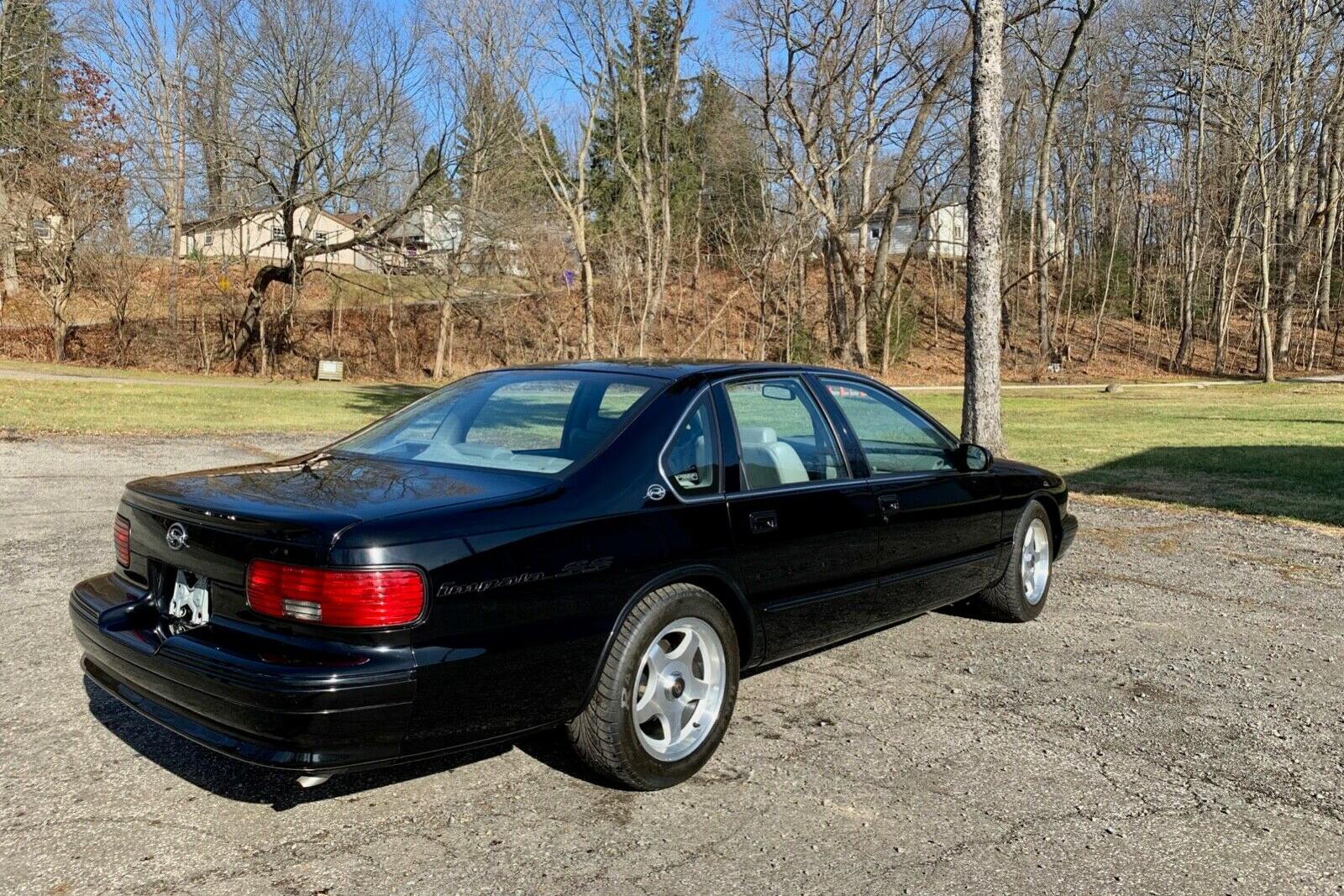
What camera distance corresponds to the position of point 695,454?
385cm

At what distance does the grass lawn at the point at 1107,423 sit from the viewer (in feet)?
37.9

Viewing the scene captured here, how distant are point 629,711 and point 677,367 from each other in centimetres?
154

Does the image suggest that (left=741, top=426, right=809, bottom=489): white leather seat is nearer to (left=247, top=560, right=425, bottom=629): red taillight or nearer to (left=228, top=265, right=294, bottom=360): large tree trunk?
(left=247, top=560, right=425, bottom=629): red taillight

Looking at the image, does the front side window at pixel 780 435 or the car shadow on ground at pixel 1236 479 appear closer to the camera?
the front side window at pixel 780 435

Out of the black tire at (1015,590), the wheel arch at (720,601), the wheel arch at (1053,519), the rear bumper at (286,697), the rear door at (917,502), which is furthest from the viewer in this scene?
the wheel arch at (1053,519)

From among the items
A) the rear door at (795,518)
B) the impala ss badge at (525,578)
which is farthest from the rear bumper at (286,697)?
the rear door at (795,518)

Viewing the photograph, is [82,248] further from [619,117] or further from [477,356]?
[619,117]

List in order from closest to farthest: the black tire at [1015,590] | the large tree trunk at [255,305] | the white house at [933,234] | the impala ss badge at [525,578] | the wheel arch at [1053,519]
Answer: the impala ss badge at [525,578] < the black tire at [1015,590] < the wheel arch at [1053,519] < the large tree trunk at [255,305] < the white house at [933,234]

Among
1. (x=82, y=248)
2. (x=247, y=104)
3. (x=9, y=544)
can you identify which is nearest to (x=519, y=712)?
(x=9, y=544)

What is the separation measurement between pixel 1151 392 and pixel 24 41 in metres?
39.2

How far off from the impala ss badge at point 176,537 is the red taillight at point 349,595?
21.0 inches

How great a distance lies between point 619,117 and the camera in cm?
3219

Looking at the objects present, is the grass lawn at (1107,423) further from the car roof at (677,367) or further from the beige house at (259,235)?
the car roof at (677,367)

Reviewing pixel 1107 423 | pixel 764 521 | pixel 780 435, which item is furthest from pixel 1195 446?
pixel 764 521
